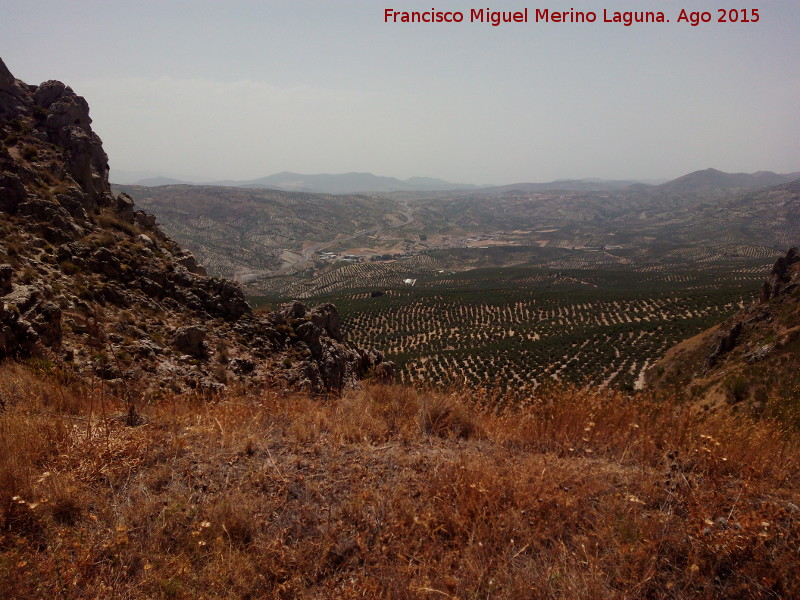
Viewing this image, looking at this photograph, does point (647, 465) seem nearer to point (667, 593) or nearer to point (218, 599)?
point (667, 593)

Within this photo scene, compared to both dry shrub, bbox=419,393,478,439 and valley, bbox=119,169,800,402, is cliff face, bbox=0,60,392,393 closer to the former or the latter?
dry shrub, bbox=419,393,478,439

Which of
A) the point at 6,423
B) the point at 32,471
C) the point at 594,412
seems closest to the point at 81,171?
the point at 6,423

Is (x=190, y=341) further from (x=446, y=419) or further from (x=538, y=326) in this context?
(x=538, y=326)

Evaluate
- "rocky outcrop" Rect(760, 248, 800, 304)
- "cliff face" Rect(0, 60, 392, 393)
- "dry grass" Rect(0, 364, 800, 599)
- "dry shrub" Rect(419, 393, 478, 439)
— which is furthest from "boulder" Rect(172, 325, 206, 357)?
"rocky outcrop" Rect(760, 248, 800, 304)

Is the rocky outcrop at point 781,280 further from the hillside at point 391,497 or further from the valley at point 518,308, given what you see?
the hillside at point 391,497

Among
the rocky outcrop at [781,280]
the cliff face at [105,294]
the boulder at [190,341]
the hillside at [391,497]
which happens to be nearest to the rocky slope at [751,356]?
the rocky outcrop at [781,280]
